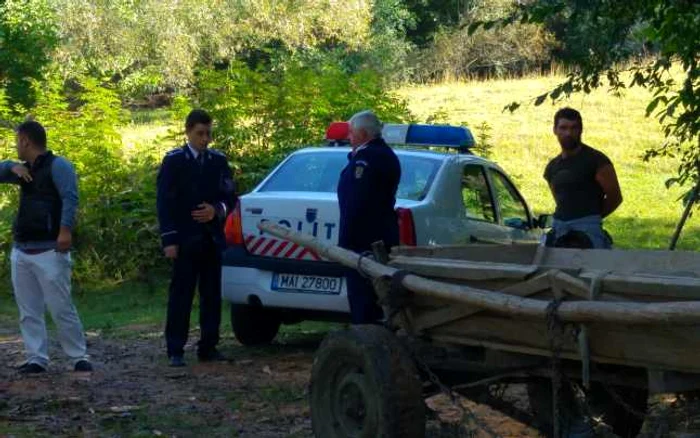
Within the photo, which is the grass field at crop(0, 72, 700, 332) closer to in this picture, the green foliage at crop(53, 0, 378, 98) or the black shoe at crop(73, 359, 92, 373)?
the green foliage at crop(53, 0, 378, 98)

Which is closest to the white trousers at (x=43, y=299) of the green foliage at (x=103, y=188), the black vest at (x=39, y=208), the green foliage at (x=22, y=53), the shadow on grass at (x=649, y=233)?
the black vest at (x=39, y=208)

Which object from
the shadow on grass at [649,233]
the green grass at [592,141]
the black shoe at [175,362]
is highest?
the black shoe at [175,362]

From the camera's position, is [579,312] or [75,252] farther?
[75,252]

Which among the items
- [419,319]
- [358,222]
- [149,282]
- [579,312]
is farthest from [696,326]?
[149,282]

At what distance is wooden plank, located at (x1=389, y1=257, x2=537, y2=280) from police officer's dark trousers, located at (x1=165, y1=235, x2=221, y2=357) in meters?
3.63

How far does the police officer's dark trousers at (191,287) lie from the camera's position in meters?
9.77

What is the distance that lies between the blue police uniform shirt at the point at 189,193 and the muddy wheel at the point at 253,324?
44.0 inches

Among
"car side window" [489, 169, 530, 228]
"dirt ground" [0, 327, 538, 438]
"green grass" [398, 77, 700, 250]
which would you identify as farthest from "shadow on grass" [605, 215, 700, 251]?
"dirt ground" [0, 327, 538, 438]

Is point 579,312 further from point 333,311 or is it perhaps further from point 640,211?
point 640,211

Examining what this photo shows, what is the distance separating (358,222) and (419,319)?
2355mm

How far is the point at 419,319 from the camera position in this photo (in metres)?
6.20

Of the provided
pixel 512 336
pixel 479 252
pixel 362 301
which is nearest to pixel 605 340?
pixel 512 336

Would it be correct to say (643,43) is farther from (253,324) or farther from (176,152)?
(253,324)

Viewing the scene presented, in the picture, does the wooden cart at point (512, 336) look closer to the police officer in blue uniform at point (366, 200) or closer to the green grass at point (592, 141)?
the police officer in blue uniform at point (366, 200)
